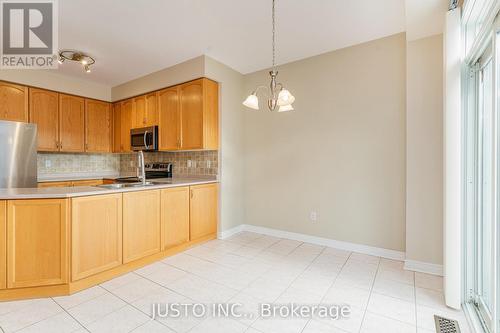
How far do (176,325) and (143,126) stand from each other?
3327 millimetres

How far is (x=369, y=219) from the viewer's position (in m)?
2.93

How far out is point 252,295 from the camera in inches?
80.8

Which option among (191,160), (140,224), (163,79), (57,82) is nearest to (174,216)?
(140,224)

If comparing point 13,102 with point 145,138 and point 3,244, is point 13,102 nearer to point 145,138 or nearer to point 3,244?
point 145,138

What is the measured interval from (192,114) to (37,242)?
2240 millimetres

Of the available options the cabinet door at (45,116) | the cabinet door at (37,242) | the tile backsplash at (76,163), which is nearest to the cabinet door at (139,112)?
the cabinet door at (45,116)

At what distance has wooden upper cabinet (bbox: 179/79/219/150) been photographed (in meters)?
3.37

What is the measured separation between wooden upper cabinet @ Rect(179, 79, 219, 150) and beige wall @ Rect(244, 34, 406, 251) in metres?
0.71

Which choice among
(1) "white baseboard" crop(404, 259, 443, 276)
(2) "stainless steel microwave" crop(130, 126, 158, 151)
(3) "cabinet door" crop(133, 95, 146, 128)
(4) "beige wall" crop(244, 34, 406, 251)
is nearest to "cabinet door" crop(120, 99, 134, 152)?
(3) "cabinet door" crop(133, 95, 146, 128)

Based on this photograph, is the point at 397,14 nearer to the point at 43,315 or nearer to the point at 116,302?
the point at 116,302

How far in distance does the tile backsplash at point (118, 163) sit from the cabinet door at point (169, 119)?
0.39 m

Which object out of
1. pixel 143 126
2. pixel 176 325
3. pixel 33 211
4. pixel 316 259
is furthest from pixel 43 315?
pixel 143 126

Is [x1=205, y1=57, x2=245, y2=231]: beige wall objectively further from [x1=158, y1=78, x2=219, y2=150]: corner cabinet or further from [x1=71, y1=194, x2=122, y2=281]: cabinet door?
[x1=71, y1=194, x2=122, y2=281]: cabinet door

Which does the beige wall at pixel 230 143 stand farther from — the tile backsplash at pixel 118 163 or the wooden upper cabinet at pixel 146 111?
the wooden upper cabinet at pixel 146 111
